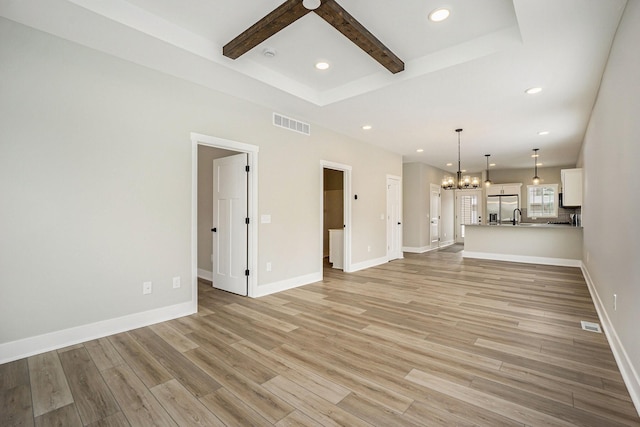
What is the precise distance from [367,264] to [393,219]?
5.63 feet

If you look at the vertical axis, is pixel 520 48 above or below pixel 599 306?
above

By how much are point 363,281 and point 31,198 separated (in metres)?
4.50

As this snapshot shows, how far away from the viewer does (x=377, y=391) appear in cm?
207

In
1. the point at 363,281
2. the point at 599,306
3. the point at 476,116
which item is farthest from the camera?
the point at 363,281

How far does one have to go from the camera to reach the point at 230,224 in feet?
15.1

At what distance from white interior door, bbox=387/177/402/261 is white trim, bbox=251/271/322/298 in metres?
2.94

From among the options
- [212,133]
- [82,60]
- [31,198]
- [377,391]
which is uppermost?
[82,60]

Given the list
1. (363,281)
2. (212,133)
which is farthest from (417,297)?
(212,133)

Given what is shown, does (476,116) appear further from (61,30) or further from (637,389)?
(61,30)

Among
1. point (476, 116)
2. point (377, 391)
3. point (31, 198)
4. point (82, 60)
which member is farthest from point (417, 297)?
point (82, 60)

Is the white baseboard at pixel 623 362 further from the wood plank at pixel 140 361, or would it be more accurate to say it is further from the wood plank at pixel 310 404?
the wood plank at pixel 140 361

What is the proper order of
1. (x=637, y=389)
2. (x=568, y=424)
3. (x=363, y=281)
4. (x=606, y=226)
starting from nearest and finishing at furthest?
(x=568, y=424) → (x=637, y=389) → (x=606, y=226) → (x=363, y=281)

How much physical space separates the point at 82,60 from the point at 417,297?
4751 millimetres

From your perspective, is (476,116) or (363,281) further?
(363,281)
